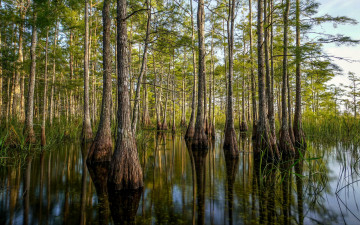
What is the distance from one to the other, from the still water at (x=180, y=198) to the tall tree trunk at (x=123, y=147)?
29cm

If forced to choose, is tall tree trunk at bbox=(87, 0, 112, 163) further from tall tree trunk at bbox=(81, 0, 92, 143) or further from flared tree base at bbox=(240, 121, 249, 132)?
flared tree base at bbox=(240, 121, 249, 132)

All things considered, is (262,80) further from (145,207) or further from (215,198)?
(145,207)

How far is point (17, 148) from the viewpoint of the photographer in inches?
318

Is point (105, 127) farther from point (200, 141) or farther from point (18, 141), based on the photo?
point (200, 141)

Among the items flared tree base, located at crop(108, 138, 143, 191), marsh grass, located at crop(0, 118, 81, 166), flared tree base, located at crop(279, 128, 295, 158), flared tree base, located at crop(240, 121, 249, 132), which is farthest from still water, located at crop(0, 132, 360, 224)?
flared tree base, located at crop(240, 121, 249, 132)

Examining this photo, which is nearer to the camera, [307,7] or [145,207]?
[145,207]

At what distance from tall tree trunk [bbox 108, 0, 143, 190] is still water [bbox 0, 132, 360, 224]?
29 centimetres

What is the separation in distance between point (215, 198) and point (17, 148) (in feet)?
28.7

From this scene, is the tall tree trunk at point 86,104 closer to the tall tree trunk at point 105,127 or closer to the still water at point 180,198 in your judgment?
the tall tree trunk at point 105,127

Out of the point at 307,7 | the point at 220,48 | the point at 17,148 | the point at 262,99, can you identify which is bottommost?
the point at 17,148

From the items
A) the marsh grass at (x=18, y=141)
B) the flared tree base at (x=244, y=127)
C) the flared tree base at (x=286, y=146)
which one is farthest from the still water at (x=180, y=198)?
the flared tree base at (x=244, y=127)

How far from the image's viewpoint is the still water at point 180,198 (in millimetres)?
3217

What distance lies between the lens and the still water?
10.6 feet

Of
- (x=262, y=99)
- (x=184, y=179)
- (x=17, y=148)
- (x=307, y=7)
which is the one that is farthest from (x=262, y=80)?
(x=17, y=148)
